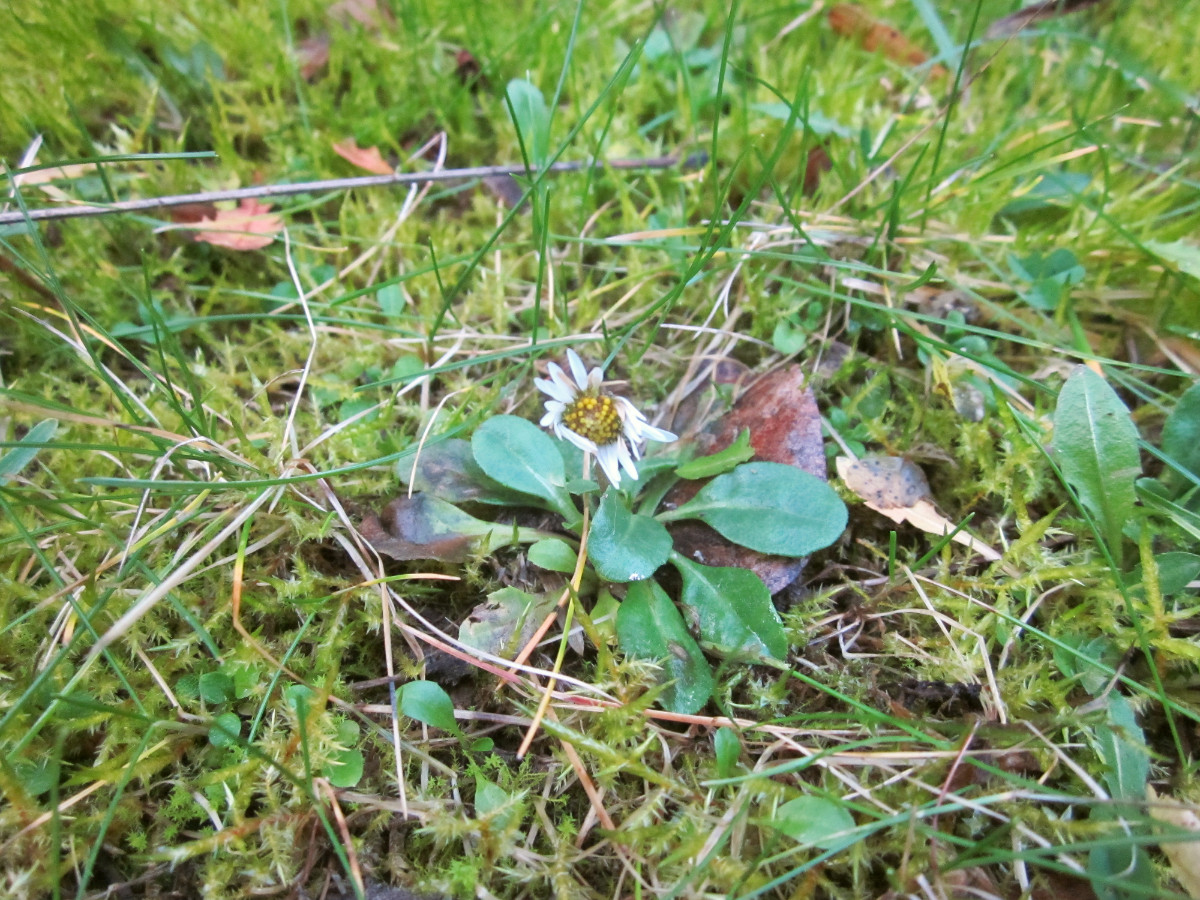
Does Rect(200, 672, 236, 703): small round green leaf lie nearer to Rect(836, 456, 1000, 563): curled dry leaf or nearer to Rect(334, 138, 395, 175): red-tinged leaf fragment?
Rect(836, 456, 1000, 563): curled dry leaf

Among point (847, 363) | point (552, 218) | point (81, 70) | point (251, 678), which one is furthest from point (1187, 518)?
point (81, 70)

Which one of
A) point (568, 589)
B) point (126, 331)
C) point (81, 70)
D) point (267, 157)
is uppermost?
point (81, 70)

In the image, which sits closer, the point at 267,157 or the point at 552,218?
the point at 552,218

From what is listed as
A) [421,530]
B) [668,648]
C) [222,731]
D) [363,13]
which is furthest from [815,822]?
[363,13]

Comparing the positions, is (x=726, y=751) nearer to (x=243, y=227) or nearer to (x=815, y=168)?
(x=815, y=168)

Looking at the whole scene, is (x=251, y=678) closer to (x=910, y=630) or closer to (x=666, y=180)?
(x=910, y=630)

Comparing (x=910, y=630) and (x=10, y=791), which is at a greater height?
(x=10, y=791)
